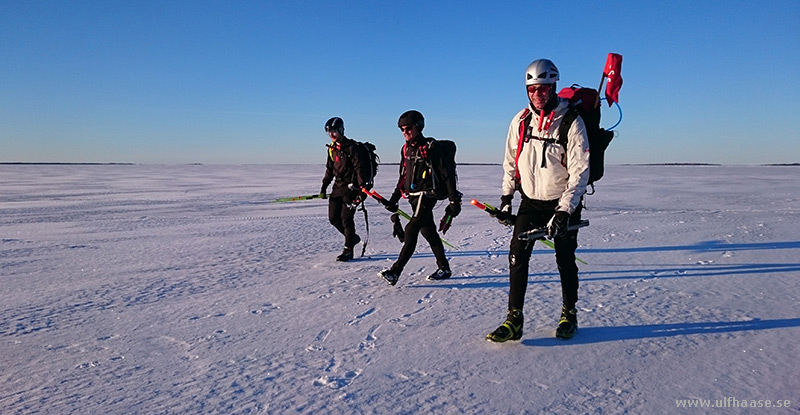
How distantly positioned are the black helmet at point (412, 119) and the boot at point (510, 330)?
2390 mm

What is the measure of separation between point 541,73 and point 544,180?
0.76 meters

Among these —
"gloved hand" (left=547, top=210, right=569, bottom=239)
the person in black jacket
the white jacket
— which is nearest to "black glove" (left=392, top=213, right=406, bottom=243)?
the person in black jacket

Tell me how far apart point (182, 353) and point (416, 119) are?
10.3 ft

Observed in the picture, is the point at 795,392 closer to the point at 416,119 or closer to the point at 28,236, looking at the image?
the point at 416,119

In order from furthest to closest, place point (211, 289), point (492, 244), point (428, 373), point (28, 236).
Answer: point (28, 236) < point (492, 244) < point (211, 289) < point (428, 373)

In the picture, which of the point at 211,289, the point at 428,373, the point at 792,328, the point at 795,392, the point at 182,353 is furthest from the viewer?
the point at 211,289

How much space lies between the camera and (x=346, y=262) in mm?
6344

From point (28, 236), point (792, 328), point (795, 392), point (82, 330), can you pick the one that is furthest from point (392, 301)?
point (28, 236)

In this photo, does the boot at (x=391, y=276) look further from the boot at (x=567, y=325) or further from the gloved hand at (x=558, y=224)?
the gloved hand at (x=558, y=224)

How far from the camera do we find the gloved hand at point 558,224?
318 cm

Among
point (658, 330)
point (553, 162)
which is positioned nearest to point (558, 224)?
point (553, 162)

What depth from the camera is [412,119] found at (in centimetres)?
500

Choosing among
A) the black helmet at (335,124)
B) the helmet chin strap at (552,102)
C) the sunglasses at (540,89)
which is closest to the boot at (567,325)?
the helmet chin strap at (552,102)

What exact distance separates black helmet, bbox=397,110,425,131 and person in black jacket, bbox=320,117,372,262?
4.76ft
